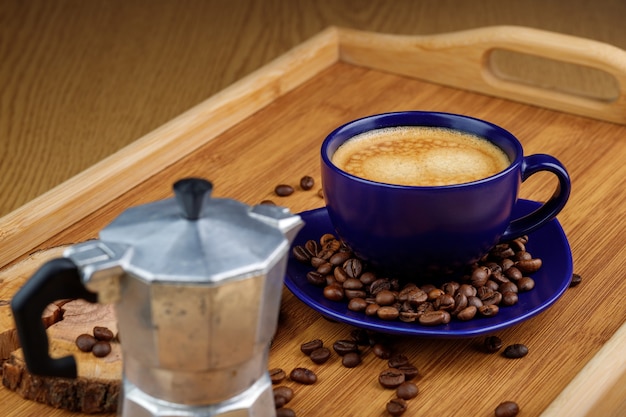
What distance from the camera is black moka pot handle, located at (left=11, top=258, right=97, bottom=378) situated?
83 centimetres

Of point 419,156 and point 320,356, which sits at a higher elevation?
point 419,156

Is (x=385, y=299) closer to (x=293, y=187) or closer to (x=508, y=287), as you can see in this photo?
(x=508, y=287)

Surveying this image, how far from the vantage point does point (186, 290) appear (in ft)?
2.67

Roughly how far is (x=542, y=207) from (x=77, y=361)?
0.53 m

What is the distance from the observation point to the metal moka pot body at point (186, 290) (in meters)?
0.82

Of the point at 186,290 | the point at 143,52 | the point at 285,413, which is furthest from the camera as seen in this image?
the point at 143,52

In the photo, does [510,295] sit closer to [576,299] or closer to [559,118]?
[576,299]

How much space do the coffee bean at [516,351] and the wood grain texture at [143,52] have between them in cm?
104

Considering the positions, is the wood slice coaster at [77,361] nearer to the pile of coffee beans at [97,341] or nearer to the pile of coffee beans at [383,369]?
the pile of coffee beans at [97,341]

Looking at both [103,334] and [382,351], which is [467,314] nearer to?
[382,351]

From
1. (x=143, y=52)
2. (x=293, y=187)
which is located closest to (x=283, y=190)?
(x=293, y=187)

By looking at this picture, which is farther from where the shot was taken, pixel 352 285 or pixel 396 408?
pixel 352 285

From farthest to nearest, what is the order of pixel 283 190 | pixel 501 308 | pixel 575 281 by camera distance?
pixel 283 190
pixel 575 281
pixel 501 308

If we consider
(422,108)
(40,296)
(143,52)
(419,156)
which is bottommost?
(143,52)
